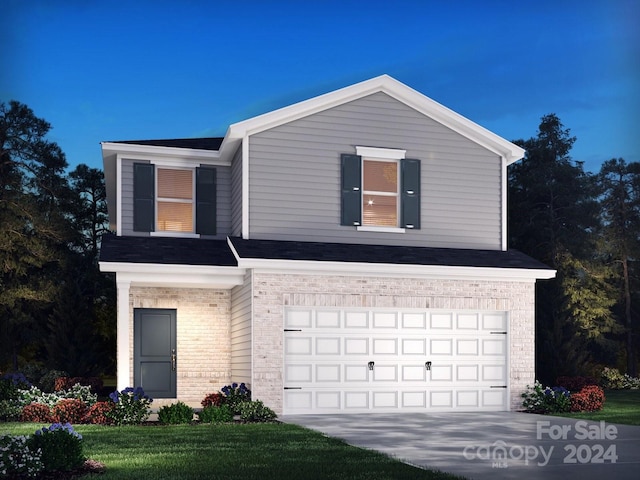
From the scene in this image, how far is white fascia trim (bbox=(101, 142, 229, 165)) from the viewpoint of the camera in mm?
20828

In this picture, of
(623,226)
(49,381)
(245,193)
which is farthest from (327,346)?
(623,226)

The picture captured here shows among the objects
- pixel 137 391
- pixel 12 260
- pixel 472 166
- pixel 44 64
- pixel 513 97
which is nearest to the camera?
pixel 137 391

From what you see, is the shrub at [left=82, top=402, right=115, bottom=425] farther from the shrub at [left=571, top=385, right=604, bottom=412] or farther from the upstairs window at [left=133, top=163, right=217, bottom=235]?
the shrub at [left=571, top=385, right=604, bottom=412]

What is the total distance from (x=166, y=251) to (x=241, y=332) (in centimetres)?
264

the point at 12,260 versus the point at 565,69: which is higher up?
the point at 565,69

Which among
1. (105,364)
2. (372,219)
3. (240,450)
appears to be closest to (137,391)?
(240,450)

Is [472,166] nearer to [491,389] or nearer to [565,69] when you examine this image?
[491,389]

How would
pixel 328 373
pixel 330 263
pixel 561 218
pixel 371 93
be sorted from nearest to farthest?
pixel 330 263 < pixel 328 373 < pixel 371 93 < pixel 561 218

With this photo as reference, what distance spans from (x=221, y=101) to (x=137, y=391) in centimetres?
3985

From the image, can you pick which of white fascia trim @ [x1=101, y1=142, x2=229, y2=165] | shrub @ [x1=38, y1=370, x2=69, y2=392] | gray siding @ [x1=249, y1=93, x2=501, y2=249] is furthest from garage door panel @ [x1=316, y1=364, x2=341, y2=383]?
shrub @ [x1=38, y1=370, x2=69, y2=392]

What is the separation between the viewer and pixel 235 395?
17.7m

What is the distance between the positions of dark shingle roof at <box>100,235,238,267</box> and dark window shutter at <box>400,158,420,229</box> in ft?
14.9

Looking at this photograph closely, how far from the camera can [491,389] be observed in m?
19.6

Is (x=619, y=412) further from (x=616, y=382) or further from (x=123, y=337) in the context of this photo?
(x=616, y=382)
